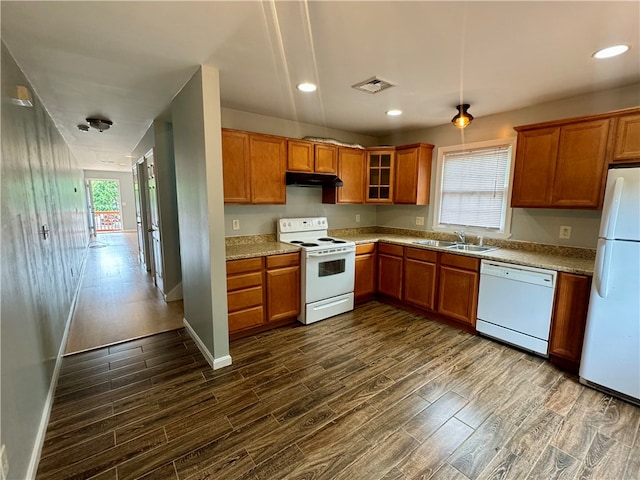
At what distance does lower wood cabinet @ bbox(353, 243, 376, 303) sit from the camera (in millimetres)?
3980

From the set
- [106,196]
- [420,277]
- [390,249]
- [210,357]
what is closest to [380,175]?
[390,249]

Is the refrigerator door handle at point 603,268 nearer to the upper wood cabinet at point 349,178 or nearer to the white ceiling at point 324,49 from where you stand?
the white ceiling at point 324,49

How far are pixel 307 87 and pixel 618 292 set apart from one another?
2.94m

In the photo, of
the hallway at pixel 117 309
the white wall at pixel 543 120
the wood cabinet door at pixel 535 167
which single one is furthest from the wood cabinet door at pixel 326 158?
the hallway at pixel 117 309

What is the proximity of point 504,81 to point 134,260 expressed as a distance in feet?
24.7

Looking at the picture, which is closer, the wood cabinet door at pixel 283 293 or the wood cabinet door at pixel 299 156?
the wood cabinet door at pixel 283 293

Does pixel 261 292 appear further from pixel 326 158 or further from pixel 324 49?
pixel 324 49

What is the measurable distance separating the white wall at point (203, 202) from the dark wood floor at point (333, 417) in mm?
377

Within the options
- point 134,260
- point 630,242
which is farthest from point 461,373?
point 134,260

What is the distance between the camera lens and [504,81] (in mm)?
2510

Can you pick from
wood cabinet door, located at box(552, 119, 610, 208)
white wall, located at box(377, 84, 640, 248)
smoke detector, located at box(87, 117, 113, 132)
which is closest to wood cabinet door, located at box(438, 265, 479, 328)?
white wall, located at box(377, 84, 640, 248)

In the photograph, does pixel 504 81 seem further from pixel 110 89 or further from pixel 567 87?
pixel 110 89

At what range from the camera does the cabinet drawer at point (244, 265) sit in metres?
2.92

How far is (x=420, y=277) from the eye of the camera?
3672 millimetres
